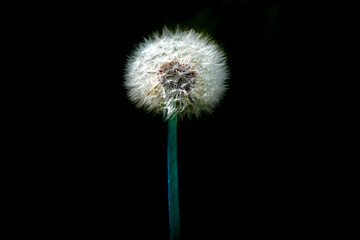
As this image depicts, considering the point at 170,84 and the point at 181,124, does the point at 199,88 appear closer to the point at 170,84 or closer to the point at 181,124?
the point at 170,84

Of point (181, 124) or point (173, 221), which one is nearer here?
point (173, 221)

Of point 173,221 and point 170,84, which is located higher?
point 170,84

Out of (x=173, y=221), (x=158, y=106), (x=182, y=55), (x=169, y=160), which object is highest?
(x=182, y=55)

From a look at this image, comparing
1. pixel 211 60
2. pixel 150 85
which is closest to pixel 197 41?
pixel 211 60

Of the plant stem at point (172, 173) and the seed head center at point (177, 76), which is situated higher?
the seed head center at point (177, 76)

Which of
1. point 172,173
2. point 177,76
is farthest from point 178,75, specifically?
point 172,173

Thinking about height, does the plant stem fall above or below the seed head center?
below

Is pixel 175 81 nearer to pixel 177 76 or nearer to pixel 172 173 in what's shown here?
pixel 177 76
